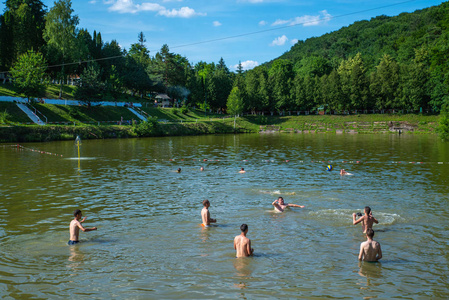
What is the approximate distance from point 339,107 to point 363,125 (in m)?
Answer: 16.8

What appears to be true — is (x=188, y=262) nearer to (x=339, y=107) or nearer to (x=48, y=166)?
(x=48, y=166)

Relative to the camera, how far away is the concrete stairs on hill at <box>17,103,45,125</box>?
77.8 m

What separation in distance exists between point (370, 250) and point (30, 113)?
81480 millimetres

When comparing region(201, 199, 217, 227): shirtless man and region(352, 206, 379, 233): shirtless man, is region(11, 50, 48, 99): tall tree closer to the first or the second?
region(201, 199, 217, 227): shirtless man

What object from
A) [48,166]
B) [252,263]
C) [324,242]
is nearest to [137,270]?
[252,263]

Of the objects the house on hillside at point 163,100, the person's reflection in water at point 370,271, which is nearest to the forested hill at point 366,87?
the house on hillside at point 163,100

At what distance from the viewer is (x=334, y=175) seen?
1380 inches

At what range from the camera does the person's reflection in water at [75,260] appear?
14.1 m

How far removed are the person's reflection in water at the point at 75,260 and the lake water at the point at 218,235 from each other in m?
0.04

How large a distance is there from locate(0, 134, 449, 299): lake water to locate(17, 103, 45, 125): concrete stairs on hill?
45420 mm

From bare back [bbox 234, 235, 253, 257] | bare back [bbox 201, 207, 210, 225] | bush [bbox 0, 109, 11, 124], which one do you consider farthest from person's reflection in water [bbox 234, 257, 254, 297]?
bush [bbox 0, 109, 11, 124]

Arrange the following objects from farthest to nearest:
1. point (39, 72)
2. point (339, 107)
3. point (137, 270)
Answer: point (339, 107)
point (39, 72)
point (137, 270)

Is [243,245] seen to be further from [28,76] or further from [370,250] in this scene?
[28,76]

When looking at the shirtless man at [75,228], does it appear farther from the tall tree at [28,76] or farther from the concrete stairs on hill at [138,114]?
the concrete stairs on hill at [138,114]
